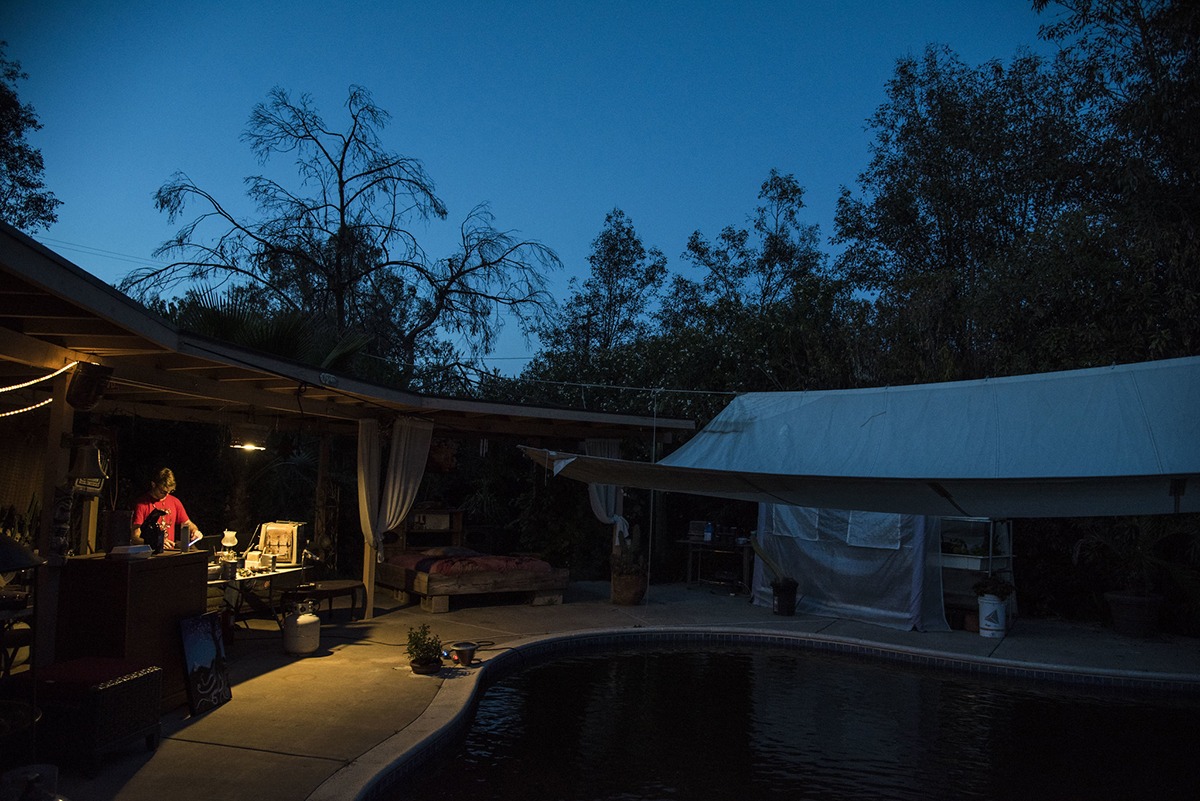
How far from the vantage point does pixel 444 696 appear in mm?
5355

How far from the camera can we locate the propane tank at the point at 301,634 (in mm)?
6344

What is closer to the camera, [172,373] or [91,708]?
[91,708]

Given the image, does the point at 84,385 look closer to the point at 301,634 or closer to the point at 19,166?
the point at 301,634

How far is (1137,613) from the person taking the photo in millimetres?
8648

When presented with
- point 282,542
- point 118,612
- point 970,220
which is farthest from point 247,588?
point 970,220

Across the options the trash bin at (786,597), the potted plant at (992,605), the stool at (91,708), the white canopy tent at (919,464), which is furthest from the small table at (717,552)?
the stool at (91,708)

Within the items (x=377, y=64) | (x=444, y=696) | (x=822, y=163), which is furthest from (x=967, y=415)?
(x=822, y=163)

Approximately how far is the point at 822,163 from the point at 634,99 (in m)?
5.41

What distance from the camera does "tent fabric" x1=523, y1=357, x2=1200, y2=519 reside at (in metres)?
4.55

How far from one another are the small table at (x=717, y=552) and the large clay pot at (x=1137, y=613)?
4.14 meters

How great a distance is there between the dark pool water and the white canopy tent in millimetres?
1517

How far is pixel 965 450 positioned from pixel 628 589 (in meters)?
4.49

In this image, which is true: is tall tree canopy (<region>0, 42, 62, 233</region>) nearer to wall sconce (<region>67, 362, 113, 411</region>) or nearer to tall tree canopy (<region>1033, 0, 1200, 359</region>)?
wall sconce (<region>67, 362, 113, 411</region>)

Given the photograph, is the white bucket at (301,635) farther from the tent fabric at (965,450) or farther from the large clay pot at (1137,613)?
the large clay pot at (1137,613)
